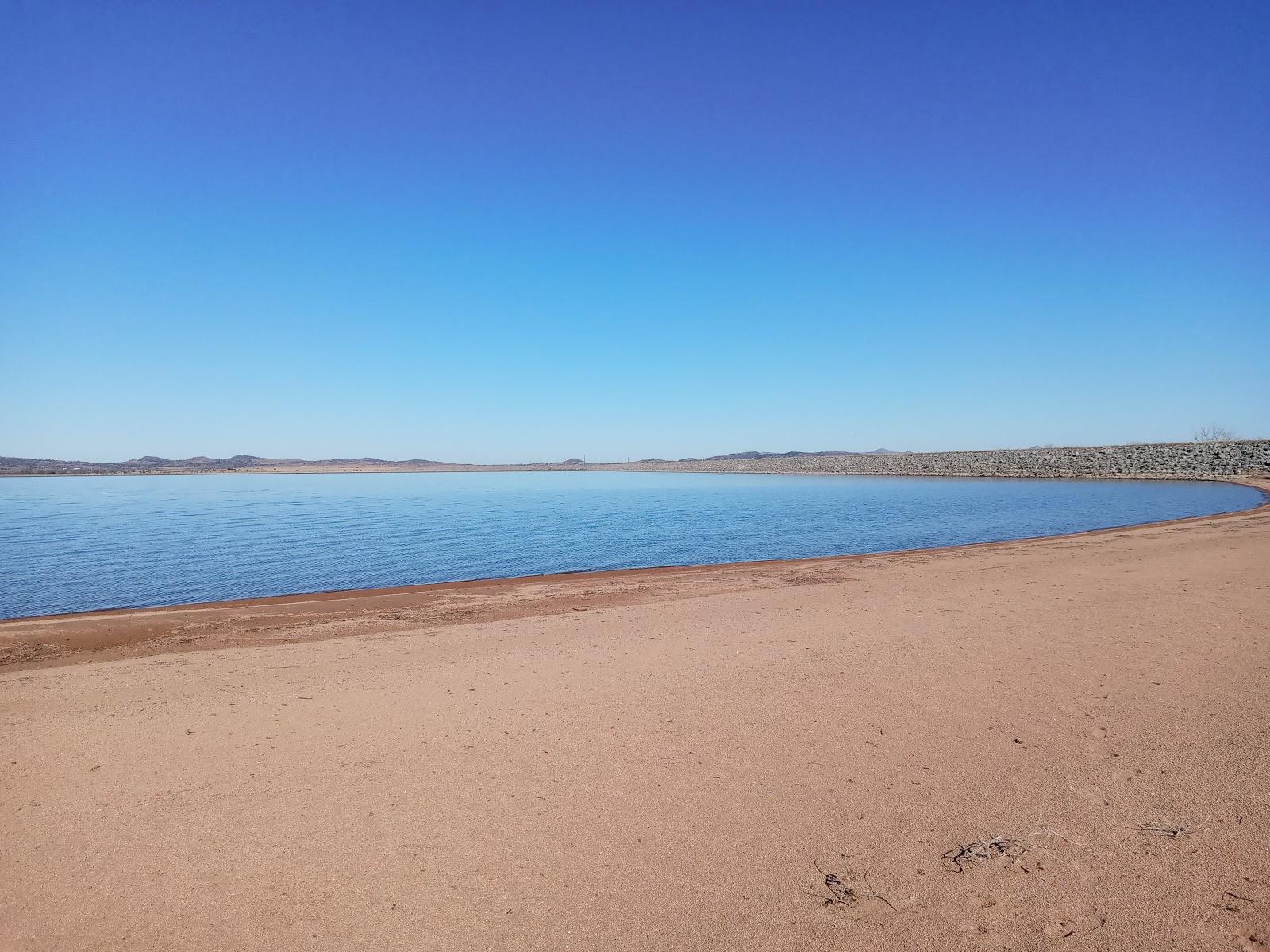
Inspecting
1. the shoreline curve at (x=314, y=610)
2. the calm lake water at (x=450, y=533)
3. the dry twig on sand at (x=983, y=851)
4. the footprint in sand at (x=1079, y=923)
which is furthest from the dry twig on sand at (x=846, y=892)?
the calm lake water at (x=450, y=533)

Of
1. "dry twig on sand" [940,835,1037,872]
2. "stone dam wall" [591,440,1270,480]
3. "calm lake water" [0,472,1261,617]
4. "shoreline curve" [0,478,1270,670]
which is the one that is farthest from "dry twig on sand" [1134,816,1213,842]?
"stone dam wall" [591,440,1270,480]

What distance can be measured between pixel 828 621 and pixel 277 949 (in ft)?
30.6

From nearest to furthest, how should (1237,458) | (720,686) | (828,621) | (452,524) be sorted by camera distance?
(720,686)
(828,621)
(452,524)
(1237,458)

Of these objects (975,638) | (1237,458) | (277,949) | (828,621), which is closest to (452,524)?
(828,621)

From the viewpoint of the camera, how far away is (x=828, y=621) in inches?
440

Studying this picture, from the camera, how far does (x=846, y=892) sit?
159 inches

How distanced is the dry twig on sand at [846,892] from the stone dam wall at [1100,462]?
71.5 meters

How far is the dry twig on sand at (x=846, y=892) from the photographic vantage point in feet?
12.9

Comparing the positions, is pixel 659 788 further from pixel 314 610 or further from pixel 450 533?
pixel 450 533

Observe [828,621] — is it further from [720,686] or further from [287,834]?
[287,834]

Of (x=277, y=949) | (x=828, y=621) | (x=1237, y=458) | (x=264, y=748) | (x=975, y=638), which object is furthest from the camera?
(x=1237, y=458)

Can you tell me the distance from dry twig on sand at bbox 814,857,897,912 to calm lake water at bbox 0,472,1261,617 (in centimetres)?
1671

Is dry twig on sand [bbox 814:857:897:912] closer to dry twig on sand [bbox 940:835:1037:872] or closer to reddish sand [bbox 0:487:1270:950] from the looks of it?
reddish sand [bbox 0:487:1270:950]

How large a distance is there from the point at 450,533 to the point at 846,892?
28.6 metres
